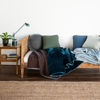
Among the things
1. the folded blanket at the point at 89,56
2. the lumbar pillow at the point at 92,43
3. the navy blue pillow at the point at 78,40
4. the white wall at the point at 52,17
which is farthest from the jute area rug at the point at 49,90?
the white wall at the point at 52,17

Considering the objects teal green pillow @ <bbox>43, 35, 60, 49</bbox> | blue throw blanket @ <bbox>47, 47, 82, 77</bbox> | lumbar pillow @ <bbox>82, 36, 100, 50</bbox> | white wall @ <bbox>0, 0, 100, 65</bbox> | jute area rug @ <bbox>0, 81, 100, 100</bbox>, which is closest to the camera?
jute area rug @ <bbox>0, 81, 100, 100</bbox>

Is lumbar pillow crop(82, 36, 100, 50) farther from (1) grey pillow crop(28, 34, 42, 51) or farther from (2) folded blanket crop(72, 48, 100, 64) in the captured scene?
(1) grey pillow crop(28, 34, 42, 51)

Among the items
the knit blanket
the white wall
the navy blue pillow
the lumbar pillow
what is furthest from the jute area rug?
the white wall

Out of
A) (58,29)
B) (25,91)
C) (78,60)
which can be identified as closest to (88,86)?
(78,60)

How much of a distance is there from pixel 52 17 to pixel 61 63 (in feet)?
3.94

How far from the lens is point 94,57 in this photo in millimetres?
2221

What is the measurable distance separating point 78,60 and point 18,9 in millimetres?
1746

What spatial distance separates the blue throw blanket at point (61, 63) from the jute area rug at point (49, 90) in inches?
7.1

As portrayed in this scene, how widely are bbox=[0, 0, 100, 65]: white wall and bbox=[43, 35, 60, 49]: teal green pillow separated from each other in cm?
21

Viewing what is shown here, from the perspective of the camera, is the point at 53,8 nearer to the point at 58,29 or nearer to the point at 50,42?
the point at 58,29

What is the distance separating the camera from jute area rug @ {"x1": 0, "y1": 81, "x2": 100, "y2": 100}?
1.67 meters

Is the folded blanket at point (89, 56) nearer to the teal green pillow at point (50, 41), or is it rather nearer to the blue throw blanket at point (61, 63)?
the blue throw blanket at point (61, 63)

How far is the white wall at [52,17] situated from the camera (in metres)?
2.82

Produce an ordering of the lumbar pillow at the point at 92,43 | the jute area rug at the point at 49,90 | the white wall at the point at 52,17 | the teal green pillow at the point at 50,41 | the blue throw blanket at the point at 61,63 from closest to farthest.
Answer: the jute area rug at the point at 49,90
the blue throw blanket at the point at 61,63
the lumbar pillow at the point at 92,43
the teal green pillow at the point at 50,41
the white wall at the point at 52,17
